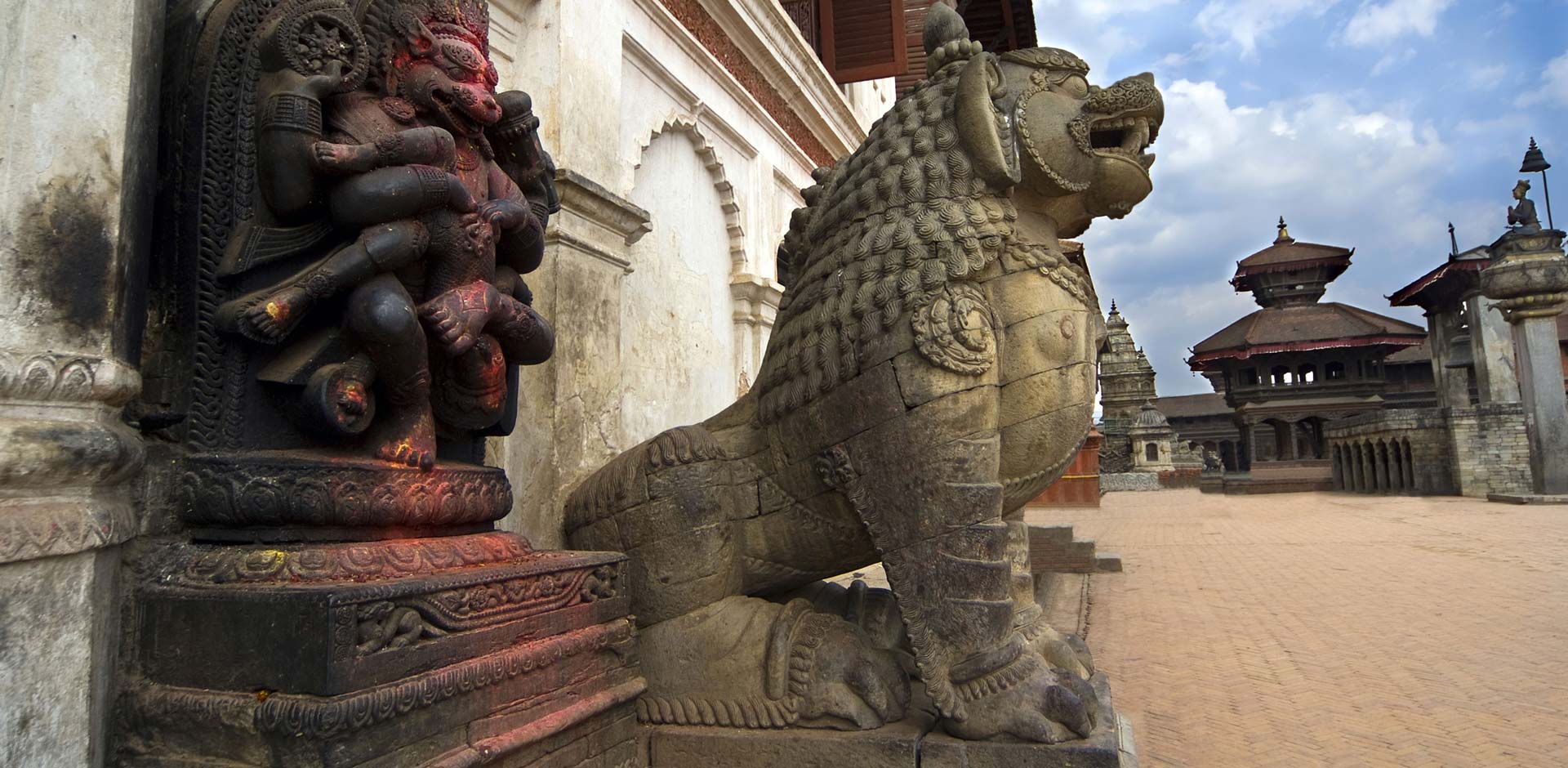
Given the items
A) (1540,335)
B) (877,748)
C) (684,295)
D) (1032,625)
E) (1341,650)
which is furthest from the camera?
(1540,335)

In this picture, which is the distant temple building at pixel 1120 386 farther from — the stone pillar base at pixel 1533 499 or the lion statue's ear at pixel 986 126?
the lion statue's ear at pixel 986 126

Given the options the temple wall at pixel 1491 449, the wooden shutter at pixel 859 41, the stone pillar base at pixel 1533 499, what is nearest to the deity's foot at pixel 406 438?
the wooden shutter at pixel 859 41

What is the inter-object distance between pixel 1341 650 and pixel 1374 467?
18618mm

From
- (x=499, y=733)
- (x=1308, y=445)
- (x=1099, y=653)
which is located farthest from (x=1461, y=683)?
(x=1308, y=445)

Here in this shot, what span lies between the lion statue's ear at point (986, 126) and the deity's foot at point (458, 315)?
4.55ft

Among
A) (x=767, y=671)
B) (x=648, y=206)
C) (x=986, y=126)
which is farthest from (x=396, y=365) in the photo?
(x=648, y=206)

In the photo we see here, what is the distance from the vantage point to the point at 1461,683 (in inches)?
141

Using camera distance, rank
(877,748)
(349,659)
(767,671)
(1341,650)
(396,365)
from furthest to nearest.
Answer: (1341,650)
(767,671)
(877,748)
(396,365)
(349,659)

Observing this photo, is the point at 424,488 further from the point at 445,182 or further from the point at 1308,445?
the point at 1308,445

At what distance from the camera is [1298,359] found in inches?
1147

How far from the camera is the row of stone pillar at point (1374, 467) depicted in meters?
18.2

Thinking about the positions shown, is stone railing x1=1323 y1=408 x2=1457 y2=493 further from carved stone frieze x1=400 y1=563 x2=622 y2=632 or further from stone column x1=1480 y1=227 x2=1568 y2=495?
carved stone frieze x1=400 y1=563 x2=622 y2=632

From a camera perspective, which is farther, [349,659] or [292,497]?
[292,497]

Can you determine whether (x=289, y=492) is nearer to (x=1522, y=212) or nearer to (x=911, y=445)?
(x=911, y=445)
